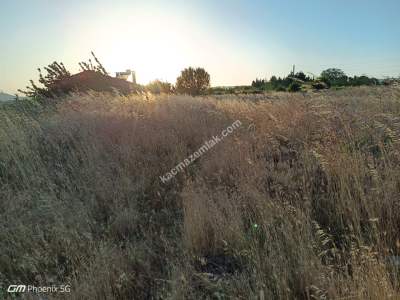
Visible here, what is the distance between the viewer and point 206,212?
246 cm

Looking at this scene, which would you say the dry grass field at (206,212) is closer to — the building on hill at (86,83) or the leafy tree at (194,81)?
the building on hill at (86,83)

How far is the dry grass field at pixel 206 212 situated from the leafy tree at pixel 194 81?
37278mm

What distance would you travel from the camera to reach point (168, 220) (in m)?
2.71

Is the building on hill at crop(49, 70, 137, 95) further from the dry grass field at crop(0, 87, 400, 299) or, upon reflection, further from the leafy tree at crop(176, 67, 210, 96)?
the leafy tree at crop(176, 67, 210, 96)

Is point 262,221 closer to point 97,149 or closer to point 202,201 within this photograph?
point 202,201

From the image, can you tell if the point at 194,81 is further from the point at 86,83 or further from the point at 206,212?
the point at 206,212

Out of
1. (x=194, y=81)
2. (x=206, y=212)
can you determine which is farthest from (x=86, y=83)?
(x=194, y=81)

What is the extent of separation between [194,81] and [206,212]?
41720 mm

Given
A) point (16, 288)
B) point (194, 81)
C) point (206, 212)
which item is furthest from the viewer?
point (194, 81)

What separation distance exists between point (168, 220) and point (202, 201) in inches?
15.3

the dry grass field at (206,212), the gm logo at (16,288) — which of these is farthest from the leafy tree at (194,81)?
the gm logo at (16,288)

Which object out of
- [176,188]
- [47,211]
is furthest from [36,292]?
[176,188]

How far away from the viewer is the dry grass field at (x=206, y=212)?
1790 millimetres

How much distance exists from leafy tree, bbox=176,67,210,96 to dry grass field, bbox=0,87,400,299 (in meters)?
37.3
